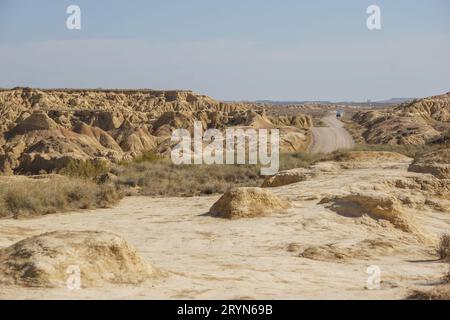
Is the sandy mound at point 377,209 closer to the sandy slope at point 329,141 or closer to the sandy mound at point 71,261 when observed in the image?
the sandy mound at point 71,261

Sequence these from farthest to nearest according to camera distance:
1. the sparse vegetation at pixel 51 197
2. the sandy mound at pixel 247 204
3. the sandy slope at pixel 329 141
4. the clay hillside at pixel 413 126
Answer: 1. the clay hillside at pixel 413 126
2. the sandy slope at pixel 329 141
3. the sparse vegetation at pixel 51 197
4. the sandy mound at pixel 247 204

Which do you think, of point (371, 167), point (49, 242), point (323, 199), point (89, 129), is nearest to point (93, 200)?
point (323, 199)

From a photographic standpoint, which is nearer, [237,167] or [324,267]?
[324,267]

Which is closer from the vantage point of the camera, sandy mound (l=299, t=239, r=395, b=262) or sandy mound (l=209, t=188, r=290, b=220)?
sandy mound (l=299, t=239, r=395, b=262)

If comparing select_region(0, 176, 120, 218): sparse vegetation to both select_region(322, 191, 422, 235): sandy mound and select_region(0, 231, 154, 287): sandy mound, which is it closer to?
select_region(322, 191, 422, 235): sandy mound

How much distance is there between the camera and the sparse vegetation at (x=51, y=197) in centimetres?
1299

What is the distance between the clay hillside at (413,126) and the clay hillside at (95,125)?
6.42 m

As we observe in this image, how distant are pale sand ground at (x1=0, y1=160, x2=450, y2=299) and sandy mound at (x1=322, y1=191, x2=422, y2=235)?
27 cm

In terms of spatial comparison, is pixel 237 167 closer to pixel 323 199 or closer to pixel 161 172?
pixel 161 172

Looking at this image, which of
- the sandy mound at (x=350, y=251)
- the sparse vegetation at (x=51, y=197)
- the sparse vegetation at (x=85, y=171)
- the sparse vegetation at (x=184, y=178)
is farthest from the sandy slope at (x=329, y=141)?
the sandy mound at (x=350, y=251)

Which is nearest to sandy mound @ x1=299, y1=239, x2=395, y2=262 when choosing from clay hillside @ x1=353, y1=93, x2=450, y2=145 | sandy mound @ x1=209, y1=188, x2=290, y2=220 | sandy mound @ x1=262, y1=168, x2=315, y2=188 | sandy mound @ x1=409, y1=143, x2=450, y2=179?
sandy mound @ x1=209, y1=188, x2=290, y2=220

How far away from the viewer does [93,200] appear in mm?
14367

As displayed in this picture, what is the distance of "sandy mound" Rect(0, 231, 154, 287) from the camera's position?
6.14m

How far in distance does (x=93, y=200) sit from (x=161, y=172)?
588 cm
